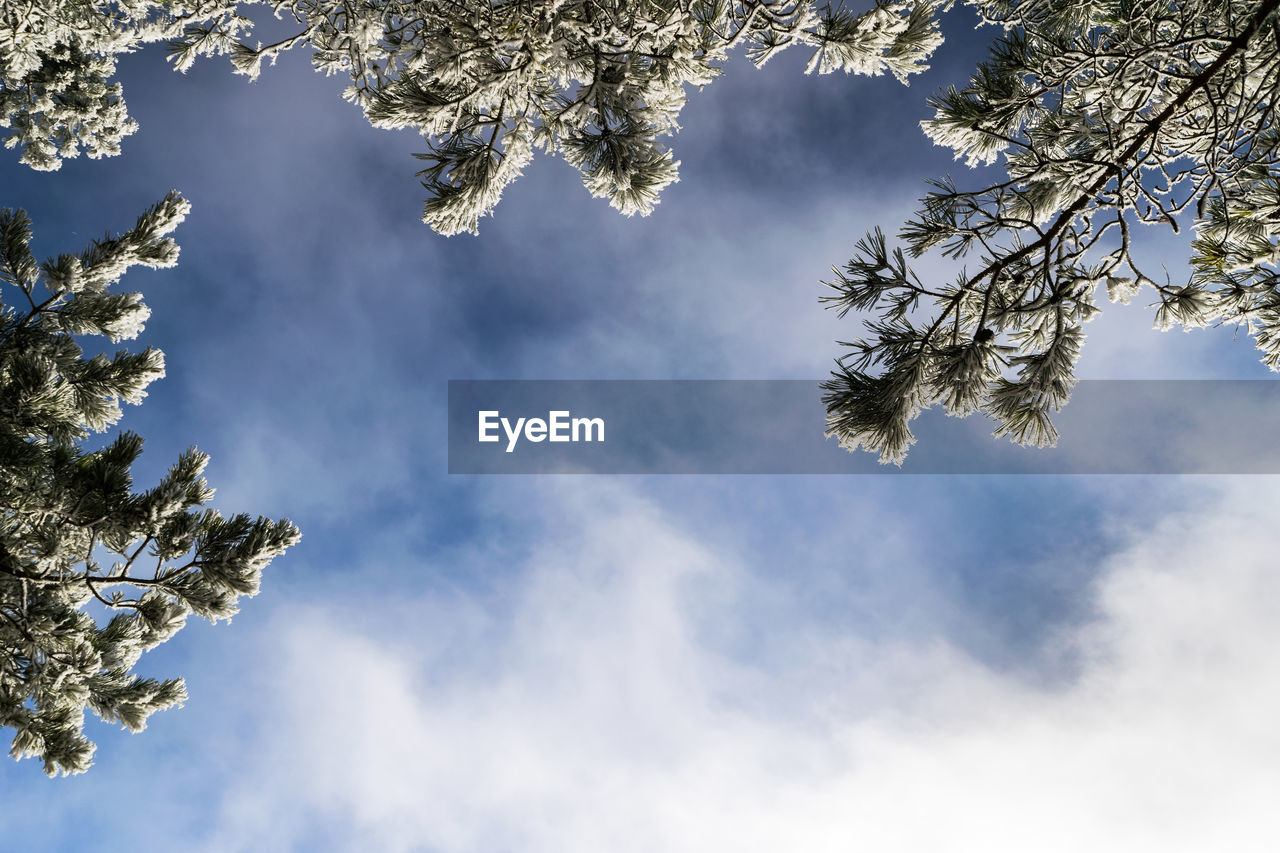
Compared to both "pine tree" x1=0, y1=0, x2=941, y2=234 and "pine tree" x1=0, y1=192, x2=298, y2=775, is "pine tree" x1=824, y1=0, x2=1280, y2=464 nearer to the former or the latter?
"pine tree" x1=0, y1=0, x2=941, y2=234

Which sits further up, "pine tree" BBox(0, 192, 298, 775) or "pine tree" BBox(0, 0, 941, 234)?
"pine tree" BBox(0, 0, 941, 234)

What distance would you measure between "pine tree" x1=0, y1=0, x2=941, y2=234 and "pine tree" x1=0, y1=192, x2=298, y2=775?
1.88 meters

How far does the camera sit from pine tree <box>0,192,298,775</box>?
345 cm

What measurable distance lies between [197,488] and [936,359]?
→ 4599mm

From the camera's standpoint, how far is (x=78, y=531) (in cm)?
351

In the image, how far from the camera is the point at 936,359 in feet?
10.1

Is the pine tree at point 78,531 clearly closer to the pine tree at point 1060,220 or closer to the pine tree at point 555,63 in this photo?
the pine tree at point 555,63

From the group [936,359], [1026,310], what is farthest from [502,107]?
[1026,310]

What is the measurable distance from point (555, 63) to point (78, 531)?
154 inches

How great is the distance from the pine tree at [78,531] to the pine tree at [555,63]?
188cm

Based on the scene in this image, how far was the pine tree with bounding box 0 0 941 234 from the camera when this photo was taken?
9.39 ft

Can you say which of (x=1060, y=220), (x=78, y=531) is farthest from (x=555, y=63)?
(x=78, y=531)

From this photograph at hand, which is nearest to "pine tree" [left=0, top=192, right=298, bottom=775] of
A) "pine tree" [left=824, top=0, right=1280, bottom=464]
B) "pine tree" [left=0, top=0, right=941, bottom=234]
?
"pine tree" [left=0, top=0, right=941, bottom=234]

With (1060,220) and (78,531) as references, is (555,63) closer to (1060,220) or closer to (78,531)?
(1060,220)
